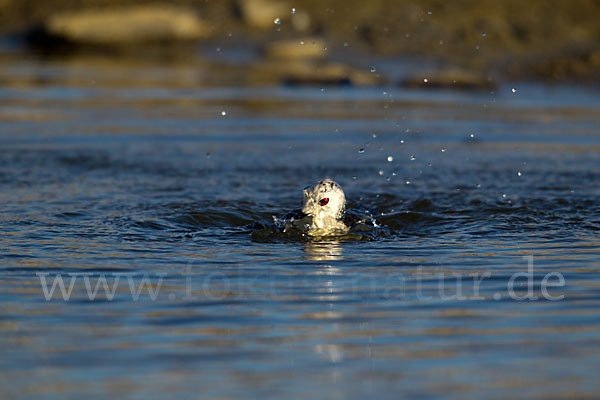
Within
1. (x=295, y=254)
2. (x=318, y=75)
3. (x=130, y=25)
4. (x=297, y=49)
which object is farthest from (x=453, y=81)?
(x=295, y=254)

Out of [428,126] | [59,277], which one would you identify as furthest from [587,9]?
[59,277]

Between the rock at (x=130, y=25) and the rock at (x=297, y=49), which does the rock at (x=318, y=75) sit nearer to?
the rock at (x=297, y=49)

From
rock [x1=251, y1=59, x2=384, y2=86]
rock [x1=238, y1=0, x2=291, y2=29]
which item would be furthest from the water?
rock [x1=238, y1=0, x2=291, y2=29]

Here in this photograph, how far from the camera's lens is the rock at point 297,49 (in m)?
23.0

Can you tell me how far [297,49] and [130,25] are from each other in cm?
548

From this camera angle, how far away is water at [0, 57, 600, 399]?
17.8ft

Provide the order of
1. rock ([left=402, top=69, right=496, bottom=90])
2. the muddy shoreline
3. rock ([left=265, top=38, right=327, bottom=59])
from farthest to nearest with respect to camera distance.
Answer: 1. rock ([left=265, top=38, right=327, bottom=59])
2. the muddy shoreline
3. rock ([left=402, top=69, right=496, bottom=90])

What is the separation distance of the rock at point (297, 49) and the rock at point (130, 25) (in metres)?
3.60

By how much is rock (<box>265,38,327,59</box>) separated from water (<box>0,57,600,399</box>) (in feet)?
22.2

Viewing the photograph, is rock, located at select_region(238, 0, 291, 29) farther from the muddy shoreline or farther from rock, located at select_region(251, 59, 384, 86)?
rock, located at select_region(251, 59, 384, 86)

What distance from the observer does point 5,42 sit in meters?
26.3

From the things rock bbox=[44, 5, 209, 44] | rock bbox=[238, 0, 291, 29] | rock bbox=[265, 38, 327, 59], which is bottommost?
rock bbox=[265, 38, 327, 59]

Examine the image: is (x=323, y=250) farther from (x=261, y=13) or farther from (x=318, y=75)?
(x=261, y=13)

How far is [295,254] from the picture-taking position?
26.2 ft
